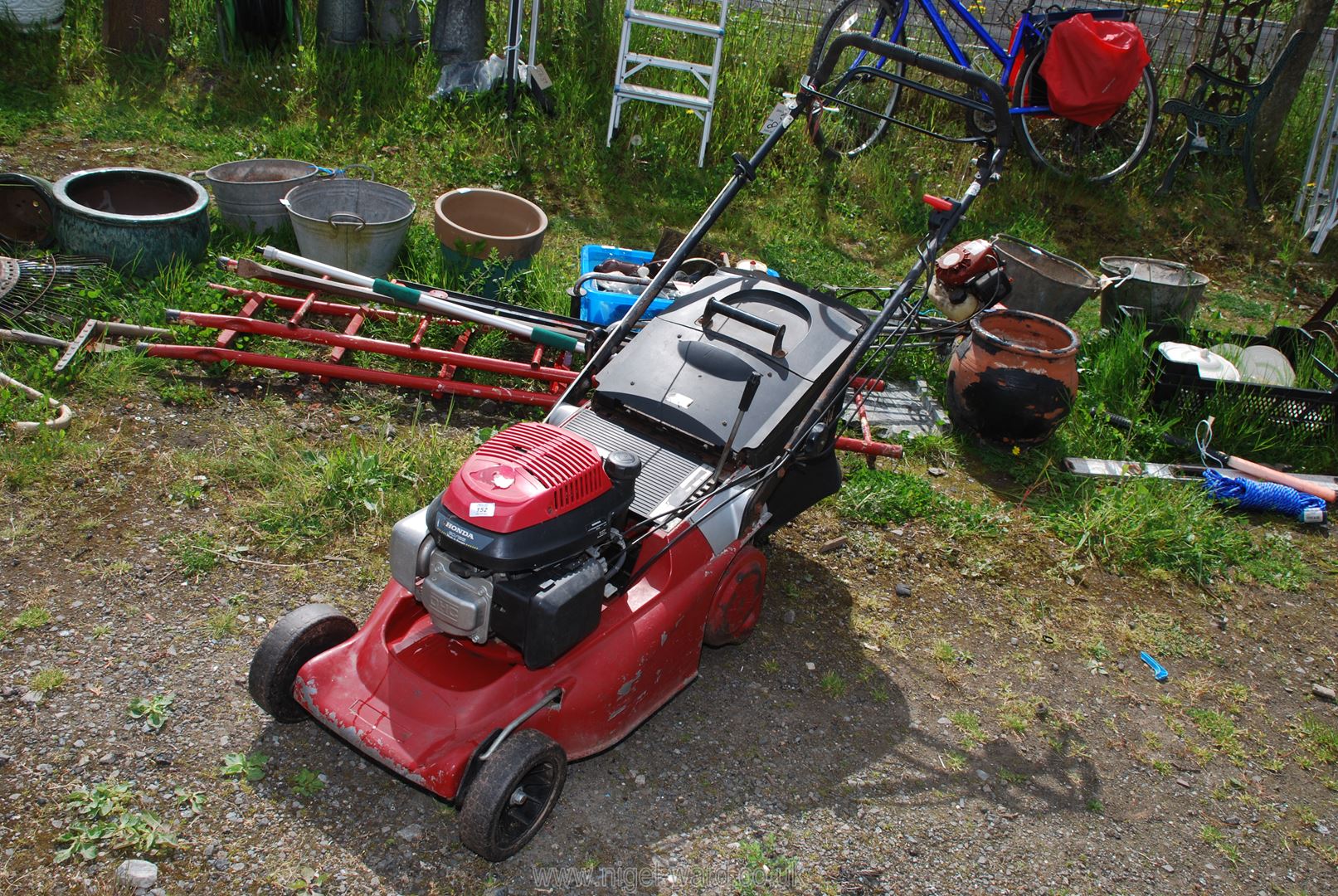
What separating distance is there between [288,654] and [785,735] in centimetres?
169

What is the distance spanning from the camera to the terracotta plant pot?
5238mm

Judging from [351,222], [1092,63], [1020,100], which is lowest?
[351,222]

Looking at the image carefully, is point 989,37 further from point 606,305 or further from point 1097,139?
point 606,305

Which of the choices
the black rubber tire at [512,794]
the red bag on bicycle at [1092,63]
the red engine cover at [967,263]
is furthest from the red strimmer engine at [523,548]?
the red bag on bicycle at [1092,63]

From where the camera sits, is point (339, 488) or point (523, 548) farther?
point (339, 488)

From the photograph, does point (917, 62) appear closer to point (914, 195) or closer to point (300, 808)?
point (300, 808)

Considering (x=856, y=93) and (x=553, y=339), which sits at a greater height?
(x=856, y=93)

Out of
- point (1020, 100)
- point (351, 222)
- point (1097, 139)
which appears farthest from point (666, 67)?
point (1097, 139)

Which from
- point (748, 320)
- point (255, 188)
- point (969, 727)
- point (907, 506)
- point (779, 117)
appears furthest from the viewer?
point (255, 188)

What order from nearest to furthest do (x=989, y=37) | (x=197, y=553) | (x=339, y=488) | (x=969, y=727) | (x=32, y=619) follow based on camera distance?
(x=32, y=619) → (x=969, y=727) → (x=197, y=553) → (x=339, y=488) → (x=989, y=37)

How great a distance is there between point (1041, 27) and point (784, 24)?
90.0 inches

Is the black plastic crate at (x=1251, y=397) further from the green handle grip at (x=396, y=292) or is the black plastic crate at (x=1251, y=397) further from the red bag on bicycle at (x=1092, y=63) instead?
the green handle grip at (x=396, y=292)

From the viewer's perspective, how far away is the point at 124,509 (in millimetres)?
4113

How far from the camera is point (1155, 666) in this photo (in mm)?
4293
